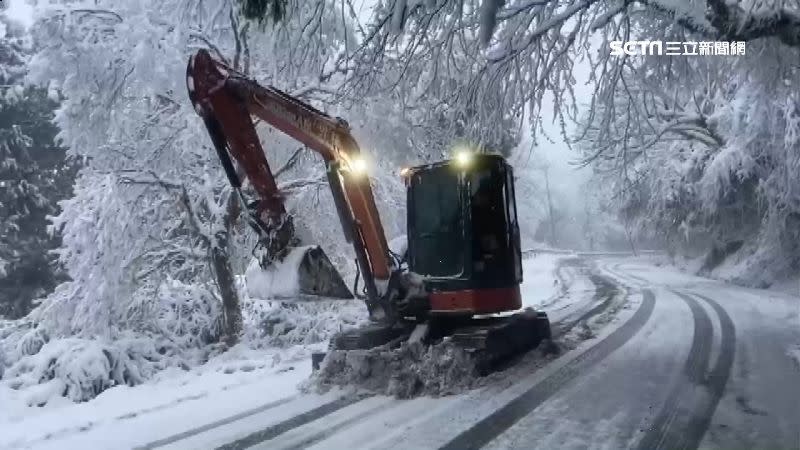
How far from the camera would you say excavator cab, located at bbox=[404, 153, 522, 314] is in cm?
690

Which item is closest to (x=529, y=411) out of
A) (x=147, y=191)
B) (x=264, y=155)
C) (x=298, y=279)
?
(x=298, y=279)

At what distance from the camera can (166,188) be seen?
11.0 meters

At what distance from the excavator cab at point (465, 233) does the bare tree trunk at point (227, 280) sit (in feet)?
17.6

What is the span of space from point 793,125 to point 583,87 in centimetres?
1028

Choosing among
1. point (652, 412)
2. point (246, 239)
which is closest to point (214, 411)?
point (652, 412)

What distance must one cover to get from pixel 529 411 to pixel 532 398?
45 cm

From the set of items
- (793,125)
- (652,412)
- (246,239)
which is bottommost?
(652,412)

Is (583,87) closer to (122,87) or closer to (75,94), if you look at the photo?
(122,87)

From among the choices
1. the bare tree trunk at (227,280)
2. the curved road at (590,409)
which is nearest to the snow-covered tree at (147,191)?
the bare tree trunk at (227,280)

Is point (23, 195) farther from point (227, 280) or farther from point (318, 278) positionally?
point (318, 278)

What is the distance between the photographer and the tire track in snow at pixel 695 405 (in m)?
4.44

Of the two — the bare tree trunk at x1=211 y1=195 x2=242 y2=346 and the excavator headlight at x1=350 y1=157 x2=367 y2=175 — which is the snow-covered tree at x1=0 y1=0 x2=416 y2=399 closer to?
the bare tree trunk at x1=211 y1=195 x2=242 y2=346

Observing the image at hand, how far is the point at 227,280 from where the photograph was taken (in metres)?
12.1

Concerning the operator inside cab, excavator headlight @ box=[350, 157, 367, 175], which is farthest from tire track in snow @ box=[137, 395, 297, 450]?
the operator inside cab
